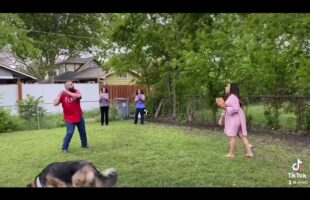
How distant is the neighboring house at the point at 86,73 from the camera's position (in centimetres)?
471

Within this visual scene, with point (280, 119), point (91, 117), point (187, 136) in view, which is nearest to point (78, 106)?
point (91, 117)

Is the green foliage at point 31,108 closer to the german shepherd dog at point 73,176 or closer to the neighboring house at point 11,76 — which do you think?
the neighboring house at point 11,76

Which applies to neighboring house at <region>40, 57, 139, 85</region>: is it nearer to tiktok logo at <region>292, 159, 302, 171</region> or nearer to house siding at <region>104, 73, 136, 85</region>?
house siding at <region>104, 73, 136, 85</region>

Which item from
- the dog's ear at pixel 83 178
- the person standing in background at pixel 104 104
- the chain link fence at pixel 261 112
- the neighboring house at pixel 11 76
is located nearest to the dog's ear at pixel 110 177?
the dog's ear at pixel 83 178

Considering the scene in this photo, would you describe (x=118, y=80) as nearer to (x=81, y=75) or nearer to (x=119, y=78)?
(x=119, y=78)

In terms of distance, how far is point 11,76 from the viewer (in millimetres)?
4738

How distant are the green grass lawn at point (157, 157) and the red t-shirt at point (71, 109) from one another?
19 centimetres

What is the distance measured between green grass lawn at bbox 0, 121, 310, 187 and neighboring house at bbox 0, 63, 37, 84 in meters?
0.76

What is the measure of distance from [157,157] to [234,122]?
1.01 metres

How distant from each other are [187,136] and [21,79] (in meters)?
2.31

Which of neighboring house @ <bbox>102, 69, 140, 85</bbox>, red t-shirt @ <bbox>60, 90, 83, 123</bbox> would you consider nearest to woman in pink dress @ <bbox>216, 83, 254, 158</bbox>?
neighboring house @ <bbox>102, 69, 140, 85</bbox>

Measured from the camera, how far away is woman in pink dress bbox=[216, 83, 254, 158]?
5.06m
